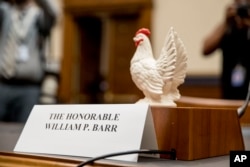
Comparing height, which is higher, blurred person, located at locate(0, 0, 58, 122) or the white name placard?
blurred person, located at locate(0, 0, 58, 122)

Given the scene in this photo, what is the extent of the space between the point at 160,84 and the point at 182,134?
114mm

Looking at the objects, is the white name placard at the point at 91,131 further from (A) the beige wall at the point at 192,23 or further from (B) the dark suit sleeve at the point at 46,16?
(A) the beige wall at the point at 192,23

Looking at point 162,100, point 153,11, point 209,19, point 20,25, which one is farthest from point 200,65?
point 162,100

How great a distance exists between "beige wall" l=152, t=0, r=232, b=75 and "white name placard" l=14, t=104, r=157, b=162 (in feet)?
13.4

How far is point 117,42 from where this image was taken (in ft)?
19.2

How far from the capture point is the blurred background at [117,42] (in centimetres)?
488

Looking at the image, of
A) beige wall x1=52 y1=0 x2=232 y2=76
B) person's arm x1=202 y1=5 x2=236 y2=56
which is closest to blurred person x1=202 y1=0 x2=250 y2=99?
person's arm x1=202 y1=5 x2=236 y2=56

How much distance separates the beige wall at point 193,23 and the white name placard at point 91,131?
409 cm

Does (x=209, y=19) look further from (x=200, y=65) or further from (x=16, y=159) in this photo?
(x=16, y=159)

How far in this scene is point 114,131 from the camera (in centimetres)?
60

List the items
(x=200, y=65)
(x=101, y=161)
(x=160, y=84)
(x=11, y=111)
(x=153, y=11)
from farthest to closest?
(x=153, y=11) → (x=200, y=65) → (x=11, y=111) → (x=160, y=84) → (x=101, y=161)

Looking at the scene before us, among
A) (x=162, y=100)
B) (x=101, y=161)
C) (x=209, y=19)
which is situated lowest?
(x=101, y=161)

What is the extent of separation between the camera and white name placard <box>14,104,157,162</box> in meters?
0.59

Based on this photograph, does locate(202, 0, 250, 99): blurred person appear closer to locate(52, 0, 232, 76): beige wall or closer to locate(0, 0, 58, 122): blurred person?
locate(0, 0, 58, 122): blurred person
